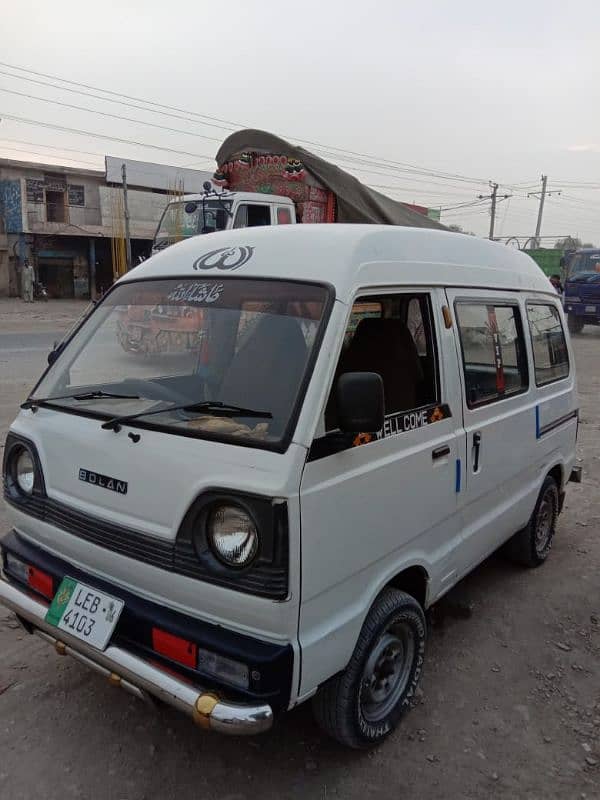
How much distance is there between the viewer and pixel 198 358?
275cm

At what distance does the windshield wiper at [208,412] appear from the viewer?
2270mm

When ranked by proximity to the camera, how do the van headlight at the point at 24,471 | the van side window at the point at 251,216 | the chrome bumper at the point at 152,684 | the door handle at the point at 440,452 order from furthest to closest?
the van side window at the point at 251,216 → the door handle at the point at 440,452 → the van headlight at the point at 24,471 → the chrome bumper at the point at 152,684

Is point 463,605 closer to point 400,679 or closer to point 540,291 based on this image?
point 400,679

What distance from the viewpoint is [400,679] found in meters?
2.82

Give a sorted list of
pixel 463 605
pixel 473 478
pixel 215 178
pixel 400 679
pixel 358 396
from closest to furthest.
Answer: pixel 358 396 < pixel 400 679 < pixel 473 478 < pixel 463 605 < pixel 215 178

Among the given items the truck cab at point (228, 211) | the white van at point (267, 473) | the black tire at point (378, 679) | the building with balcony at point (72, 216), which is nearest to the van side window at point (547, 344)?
the white van at point (267, 473)

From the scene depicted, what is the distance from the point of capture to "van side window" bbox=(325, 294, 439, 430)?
2830mm

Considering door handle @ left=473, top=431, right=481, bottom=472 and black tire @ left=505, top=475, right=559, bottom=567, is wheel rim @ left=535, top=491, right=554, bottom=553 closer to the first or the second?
black tire @ left=505, top=475, right=559, bottom=567

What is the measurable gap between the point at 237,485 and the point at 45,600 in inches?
44.2

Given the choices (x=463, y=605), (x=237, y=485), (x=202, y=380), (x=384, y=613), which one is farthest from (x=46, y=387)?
(x=463, y=605)

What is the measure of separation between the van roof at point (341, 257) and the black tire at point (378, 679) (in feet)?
4.30

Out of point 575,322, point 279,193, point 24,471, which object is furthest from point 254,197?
point 575,322

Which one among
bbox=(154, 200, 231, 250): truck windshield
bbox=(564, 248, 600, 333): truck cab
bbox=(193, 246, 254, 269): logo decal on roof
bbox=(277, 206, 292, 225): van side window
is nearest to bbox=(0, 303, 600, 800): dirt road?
bbox=(193, 246, 254, 269): logo decal on roof

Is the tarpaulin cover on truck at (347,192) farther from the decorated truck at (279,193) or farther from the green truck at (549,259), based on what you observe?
the green truck at (549,259)
